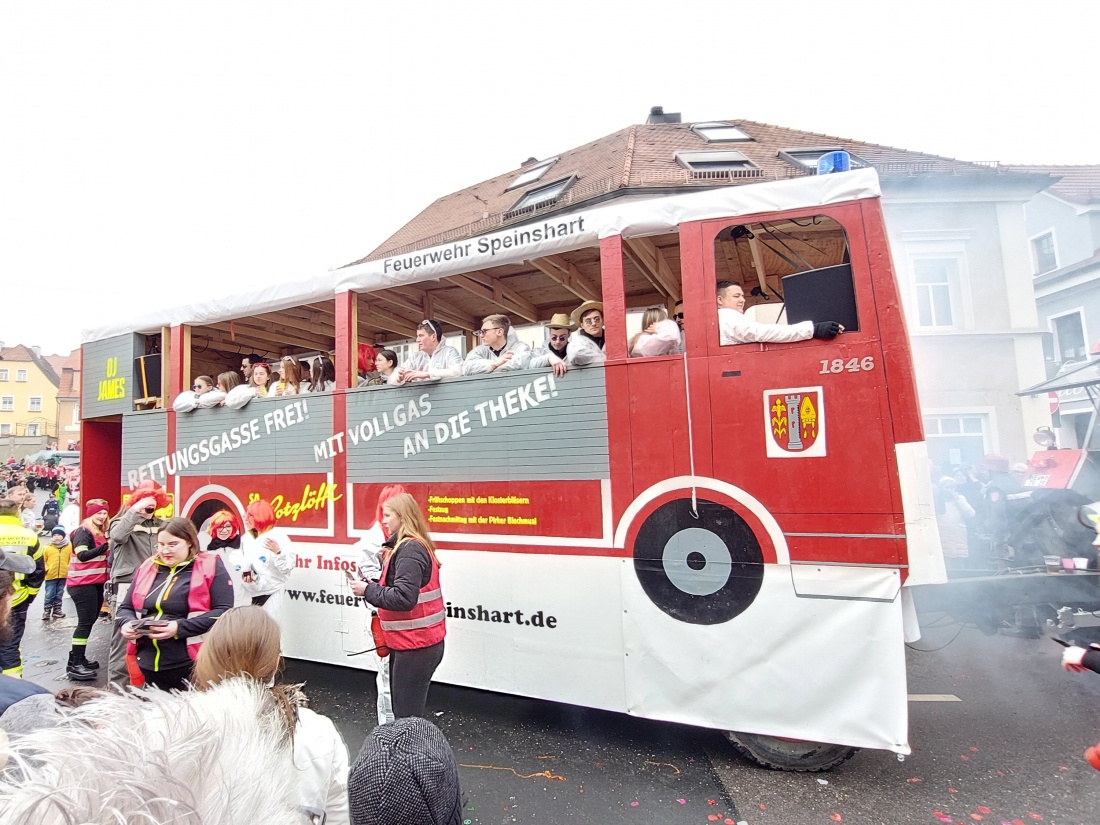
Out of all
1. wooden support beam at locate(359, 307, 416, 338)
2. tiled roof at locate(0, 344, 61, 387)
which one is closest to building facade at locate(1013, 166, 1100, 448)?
wooden support beam at locate(359, 307, 416, 338)

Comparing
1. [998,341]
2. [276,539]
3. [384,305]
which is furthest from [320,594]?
[998,341]

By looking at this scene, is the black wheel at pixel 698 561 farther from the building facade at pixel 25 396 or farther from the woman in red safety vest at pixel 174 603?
the building facade at pixel 25 396

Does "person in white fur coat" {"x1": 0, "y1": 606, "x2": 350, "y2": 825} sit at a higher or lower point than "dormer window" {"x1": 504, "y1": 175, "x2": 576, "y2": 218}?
lower

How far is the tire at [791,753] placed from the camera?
3.24 metres

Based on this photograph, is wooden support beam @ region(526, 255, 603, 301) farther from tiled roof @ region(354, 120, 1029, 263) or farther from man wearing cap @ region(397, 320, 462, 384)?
tiled roof @ region(354, 120, 1029, 263)

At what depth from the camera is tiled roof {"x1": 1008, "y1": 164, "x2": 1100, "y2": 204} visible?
13602 millimetres

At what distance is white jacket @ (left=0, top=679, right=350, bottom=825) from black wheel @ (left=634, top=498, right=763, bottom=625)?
265cm

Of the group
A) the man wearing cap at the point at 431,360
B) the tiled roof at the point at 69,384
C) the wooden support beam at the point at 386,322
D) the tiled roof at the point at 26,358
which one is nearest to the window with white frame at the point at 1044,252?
the wooden support beam at the point at 386,322

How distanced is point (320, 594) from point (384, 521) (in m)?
1.89

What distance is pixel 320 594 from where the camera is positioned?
465 centimetres

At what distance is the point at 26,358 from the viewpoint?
55.2 metres

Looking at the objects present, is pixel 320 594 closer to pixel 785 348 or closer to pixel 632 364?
pixel 632 364

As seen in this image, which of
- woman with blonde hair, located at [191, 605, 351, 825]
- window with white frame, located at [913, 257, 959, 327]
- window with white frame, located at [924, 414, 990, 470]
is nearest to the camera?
woman with blonde hair, located at [191, 605, 351, 825]

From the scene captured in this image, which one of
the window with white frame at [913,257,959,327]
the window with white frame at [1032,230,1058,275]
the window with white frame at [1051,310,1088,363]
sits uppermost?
the window with white frame at [1032,230,1058,275]
